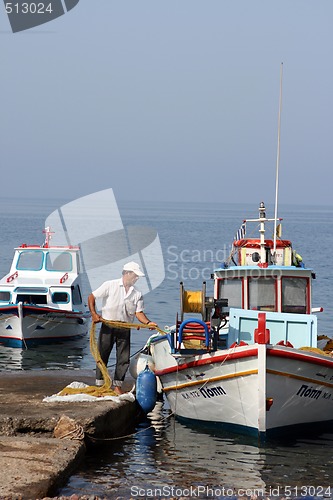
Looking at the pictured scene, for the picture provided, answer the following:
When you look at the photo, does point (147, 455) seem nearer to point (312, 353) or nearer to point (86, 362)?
point (312, 353)

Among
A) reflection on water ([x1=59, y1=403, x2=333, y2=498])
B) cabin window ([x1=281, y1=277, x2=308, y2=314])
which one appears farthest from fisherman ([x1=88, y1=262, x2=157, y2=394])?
cabin window ([x1=281, y1=277, x2=308, y2=314])

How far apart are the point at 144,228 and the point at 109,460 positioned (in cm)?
10032

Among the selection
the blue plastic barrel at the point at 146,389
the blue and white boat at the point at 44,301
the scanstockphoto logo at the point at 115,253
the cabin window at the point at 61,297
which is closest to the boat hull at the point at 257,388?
the blue plastic barrel at the point at 146,389

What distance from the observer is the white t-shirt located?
12.8 metres

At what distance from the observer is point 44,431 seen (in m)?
11.2

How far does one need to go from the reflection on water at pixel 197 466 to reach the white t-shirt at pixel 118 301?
1.81 meters

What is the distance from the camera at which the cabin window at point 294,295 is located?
14898 millimetres

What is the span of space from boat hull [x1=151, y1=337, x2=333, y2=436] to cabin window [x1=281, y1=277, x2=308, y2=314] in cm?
198

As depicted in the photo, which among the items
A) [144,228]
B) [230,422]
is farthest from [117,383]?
[144,228]

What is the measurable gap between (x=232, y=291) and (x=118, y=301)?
303cm

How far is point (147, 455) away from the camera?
11648mm

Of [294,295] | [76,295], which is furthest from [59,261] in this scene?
[294,295]

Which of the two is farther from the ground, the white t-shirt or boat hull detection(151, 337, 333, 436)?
the white t-shirt

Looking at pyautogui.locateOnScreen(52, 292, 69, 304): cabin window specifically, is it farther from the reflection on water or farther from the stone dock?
the reflection on water
